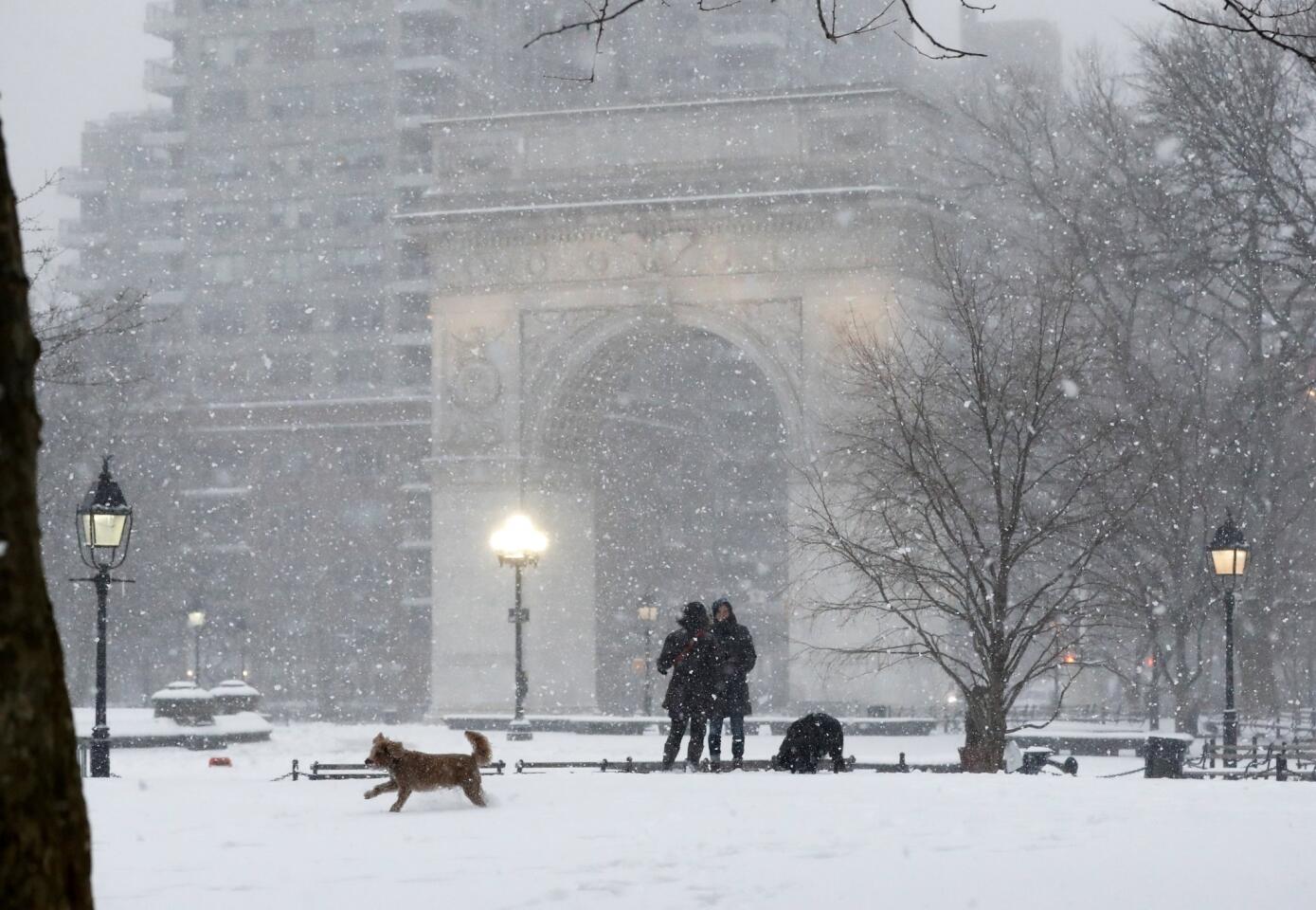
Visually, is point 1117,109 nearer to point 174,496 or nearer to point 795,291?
point 795,291

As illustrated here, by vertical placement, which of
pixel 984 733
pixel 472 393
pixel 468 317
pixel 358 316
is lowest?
pixel 984 733

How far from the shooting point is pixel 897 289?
111 ft

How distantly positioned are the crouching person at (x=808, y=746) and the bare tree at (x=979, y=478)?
231 centimetres

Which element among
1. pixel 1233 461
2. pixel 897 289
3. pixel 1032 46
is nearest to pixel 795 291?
pixel 897 289

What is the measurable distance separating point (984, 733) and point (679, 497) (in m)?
41.3

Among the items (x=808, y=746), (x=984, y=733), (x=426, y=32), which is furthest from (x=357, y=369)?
(x=808, y=746)

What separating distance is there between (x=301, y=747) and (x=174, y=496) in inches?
1317

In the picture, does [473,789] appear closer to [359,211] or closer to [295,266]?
[359,211]

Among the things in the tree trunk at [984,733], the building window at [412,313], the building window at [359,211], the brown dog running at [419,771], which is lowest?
the tree trunk at [984,733]

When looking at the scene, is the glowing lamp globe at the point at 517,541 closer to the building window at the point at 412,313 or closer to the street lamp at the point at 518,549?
the street lamp at the point at 518,549

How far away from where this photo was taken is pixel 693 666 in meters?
14.7

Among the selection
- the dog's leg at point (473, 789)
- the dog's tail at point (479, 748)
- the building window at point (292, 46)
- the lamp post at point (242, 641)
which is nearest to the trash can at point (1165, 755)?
the dog's tail at point (479, 748)

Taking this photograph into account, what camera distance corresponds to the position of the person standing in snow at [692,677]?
1466 cm

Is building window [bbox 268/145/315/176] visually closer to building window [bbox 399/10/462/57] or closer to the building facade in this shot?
the building facade
